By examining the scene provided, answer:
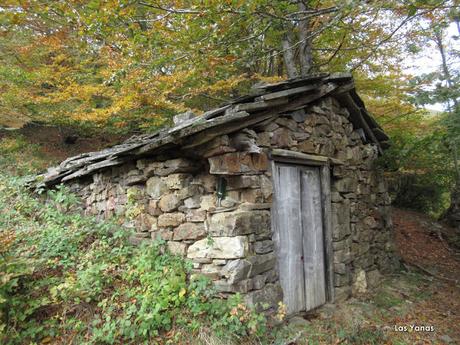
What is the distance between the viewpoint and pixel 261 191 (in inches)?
150

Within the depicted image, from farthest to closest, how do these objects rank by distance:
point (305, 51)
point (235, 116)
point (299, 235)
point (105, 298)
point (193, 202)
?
1. point (305, 51)
2. point (299, 235)
3. point (193, 202)
4. point (105, 298)
5. point (235, 116)

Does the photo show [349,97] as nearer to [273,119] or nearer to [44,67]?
[273,119]

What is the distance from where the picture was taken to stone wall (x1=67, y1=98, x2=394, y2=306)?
3.59 metres

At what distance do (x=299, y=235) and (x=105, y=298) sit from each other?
2.57 meters

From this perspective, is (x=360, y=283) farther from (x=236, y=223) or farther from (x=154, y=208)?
(x=154, y=208)

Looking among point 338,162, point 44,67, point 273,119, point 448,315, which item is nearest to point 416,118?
point 338,162

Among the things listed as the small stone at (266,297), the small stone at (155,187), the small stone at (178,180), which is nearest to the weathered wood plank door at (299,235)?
the small stone at (266,297)

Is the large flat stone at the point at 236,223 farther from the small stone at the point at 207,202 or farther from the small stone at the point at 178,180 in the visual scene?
the small stone at the point at 178,180

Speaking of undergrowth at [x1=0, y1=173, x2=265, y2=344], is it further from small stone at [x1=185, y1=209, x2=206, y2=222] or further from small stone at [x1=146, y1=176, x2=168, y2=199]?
small stone at [x1=146, y1=176, x2=168, y2=199]

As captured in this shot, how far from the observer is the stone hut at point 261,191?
3.61 meters

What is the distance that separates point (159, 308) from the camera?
3279 millimetres

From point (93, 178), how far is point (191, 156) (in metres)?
2.28

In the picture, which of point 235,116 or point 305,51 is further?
point 305,51

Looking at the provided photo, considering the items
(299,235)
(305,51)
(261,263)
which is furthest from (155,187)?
(305,51)
